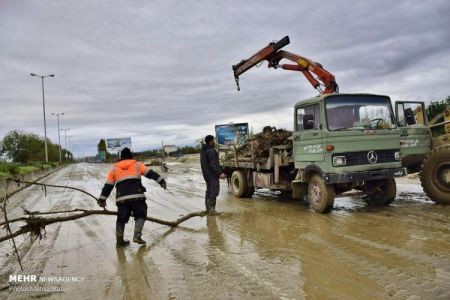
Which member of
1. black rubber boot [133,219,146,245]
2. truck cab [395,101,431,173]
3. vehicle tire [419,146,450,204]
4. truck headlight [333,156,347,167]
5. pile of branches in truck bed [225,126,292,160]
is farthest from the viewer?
pile of branches in truck bed [225,126,292,160]

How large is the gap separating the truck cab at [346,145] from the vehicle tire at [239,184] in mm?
3441

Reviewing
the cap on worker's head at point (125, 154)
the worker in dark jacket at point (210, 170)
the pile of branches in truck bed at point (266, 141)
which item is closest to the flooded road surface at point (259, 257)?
the worker in dark jacket at point (210, 170)

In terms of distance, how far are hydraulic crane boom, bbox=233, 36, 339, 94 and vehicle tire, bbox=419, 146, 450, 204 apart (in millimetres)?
3858

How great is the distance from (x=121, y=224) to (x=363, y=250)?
3.86 metres

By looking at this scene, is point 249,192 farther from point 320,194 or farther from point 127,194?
point 127,194

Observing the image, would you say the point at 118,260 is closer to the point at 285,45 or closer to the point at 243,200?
the point at 243,200

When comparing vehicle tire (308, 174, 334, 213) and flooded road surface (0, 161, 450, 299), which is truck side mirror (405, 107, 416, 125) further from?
vehicle tire (308, 174, 334, 213)

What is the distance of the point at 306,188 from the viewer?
1045 centimetres

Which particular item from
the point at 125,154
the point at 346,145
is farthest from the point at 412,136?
the point at 125,154

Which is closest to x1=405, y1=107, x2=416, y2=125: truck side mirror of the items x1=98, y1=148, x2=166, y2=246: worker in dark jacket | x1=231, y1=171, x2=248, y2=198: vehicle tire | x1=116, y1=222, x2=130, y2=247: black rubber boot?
x1=231, y1=171, x2=248, y2=198: vehicle tire

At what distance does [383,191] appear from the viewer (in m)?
10.2

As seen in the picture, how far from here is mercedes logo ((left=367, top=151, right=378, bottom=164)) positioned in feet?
30.0

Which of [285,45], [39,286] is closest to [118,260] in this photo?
[39,286]

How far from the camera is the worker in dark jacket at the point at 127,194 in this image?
7.12 m
